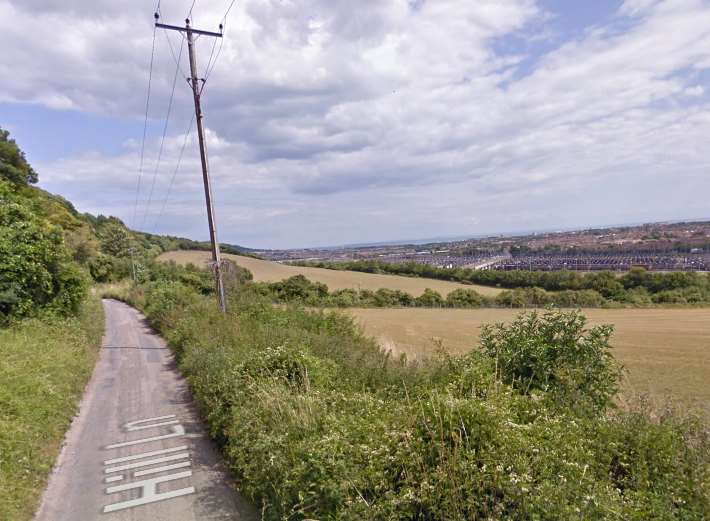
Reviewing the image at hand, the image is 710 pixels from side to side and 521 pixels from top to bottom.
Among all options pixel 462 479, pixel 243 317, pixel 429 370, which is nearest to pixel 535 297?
pixel 243 317

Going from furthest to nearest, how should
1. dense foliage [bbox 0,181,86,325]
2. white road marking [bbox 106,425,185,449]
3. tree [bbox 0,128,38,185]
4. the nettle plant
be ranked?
tree [bbox 0,128,38,185] → dense foliage [bbox 0,181,86,325] → white road marking [bbox 106,425,185,449] → the nettle plant

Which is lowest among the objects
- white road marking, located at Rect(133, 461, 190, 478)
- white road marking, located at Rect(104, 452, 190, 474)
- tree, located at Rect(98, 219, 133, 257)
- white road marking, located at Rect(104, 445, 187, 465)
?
white road marking, located at Rect(104, 445, 187, 465)

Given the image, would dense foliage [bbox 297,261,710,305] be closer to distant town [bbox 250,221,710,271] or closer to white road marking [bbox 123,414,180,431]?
distant town [bbox 250,221,710,271]

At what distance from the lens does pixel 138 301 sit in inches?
1243

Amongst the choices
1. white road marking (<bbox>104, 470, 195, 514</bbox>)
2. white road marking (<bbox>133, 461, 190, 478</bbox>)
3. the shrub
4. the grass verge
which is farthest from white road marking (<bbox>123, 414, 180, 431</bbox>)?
the shrub

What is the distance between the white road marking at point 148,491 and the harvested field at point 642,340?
4441mm

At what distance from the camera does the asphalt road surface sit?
5137 mm

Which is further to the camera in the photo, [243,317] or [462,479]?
[243,317]

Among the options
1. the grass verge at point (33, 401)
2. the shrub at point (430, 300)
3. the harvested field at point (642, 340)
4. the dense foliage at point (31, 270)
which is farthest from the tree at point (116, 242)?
the grass verge at point (33, 401)

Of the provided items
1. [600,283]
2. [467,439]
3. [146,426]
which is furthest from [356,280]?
[467,439]

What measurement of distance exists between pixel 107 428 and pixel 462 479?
7.14 metres

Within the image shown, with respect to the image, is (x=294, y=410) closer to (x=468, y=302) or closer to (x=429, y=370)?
(x=429, y=370)

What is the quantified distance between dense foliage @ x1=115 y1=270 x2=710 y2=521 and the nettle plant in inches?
0.8

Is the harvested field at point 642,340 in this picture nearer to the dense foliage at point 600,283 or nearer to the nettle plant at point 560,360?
the nettle plant at point 560,360
